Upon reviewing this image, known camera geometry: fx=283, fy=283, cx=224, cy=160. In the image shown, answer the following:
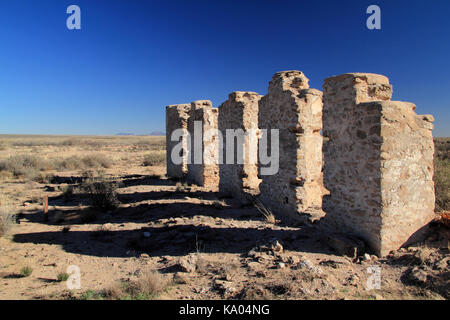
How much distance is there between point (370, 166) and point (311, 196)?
7.26 feet

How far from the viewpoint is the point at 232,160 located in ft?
30.2

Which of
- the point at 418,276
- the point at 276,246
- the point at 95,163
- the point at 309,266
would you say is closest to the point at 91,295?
the point at 276,246

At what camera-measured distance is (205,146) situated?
11141mm

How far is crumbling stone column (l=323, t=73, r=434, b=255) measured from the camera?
169 inches

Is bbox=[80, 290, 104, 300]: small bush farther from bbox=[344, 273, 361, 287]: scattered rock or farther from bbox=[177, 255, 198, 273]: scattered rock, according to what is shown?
bbox=[344, 273, 361, 287]: scattered rock

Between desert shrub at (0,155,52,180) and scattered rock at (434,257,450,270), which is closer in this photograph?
scattered rock at (434,257,450,270)

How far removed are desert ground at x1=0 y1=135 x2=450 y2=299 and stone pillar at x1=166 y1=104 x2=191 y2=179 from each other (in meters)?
4.21

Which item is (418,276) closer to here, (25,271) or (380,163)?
(380,163)

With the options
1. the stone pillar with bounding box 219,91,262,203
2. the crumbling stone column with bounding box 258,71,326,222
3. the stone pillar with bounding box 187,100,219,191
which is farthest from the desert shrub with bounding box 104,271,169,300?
the stone pillar with bounding box 187,100,219,191

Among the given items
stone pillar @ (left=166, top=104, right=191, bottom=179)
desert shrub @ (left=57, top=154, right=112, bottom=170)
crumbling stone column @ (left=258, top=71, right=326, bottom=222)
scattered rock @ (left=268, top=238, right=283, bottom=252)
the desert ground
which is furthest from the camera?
desert shrub @ (left=57, top=154, right=112, bottom=170)

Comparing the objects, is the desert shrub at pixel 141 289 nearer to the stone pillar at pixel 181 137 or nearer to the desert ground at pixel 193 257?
the desert ground at pixel 193 257

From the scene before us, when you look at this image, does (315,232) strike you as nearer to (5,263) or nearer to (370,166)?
(370,166)

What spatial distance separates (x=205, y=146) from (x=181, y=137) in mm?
2075
